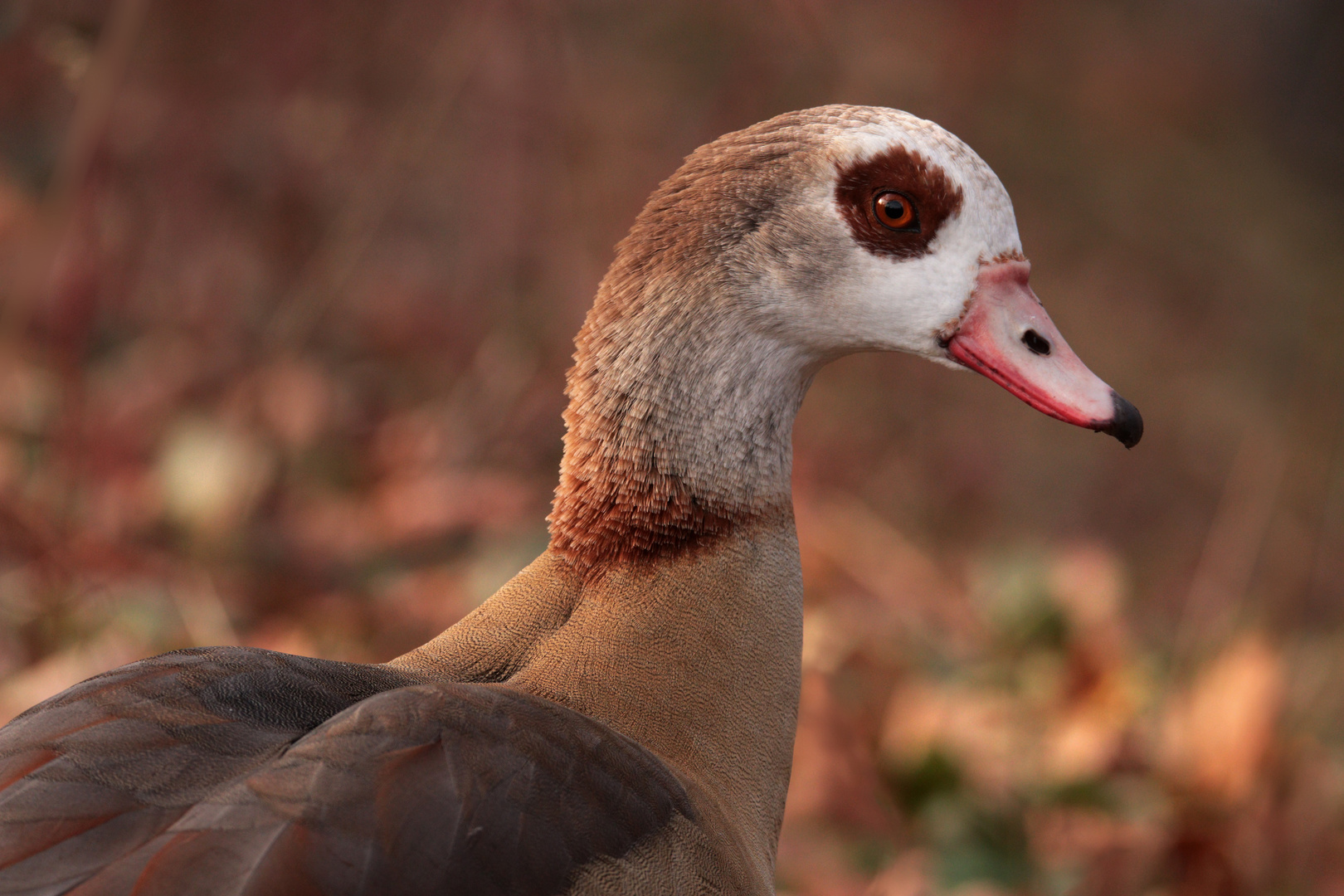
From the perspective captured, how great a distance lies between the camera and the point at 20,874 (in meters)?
1.27

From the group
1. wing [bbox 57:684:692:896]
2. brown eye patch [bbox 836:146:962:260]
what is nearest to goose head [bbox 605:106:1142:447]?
brown eye patch [bbox 836:146:962:260]

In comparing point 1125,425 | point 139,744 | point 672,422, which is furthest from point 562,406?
point 139,744

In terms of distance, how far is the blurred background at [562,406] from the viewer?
113 inches

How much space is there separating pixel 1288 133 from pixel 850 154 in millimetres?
7960

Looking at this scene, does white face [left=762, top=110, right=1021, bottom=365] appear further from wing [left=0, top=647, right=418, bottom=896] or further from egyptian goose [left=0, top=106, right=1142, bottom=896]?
wing [left=0, top=647, right=418, bottom=896]

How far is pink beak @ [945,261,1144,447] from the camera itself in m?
1.89

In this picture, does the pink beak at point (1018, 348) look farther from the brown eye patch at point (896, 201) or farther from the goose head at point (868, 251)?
the brown eye patch at point (896, 201)

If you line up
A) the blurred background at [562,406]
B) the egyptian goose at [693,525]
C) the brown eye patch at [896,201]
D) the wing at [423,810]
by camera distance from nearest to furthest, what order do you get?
the wing at [423,810] < the egyptian goose at [693,525] < the brown eye patch at [896,201] < the blurred background at [562,406]

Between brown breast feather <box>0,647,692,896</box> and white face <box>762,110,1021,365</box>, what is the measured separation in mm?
703

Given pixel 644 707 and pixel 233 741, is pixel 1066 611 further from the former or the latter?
pixel 233 741

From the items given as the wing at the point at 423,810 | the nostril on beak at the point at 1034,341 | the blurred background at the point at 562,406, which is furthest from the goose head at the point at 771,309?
the blurred background at the point at 562,406

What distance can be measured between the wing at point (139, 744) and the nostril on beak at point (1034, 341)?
102 cm

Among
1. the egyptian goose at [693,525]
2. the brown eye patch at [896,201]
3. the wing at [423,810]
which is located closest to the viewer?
the wing at [423,810]

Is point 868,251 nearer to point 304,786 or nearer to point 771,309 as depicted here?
point 771,309
